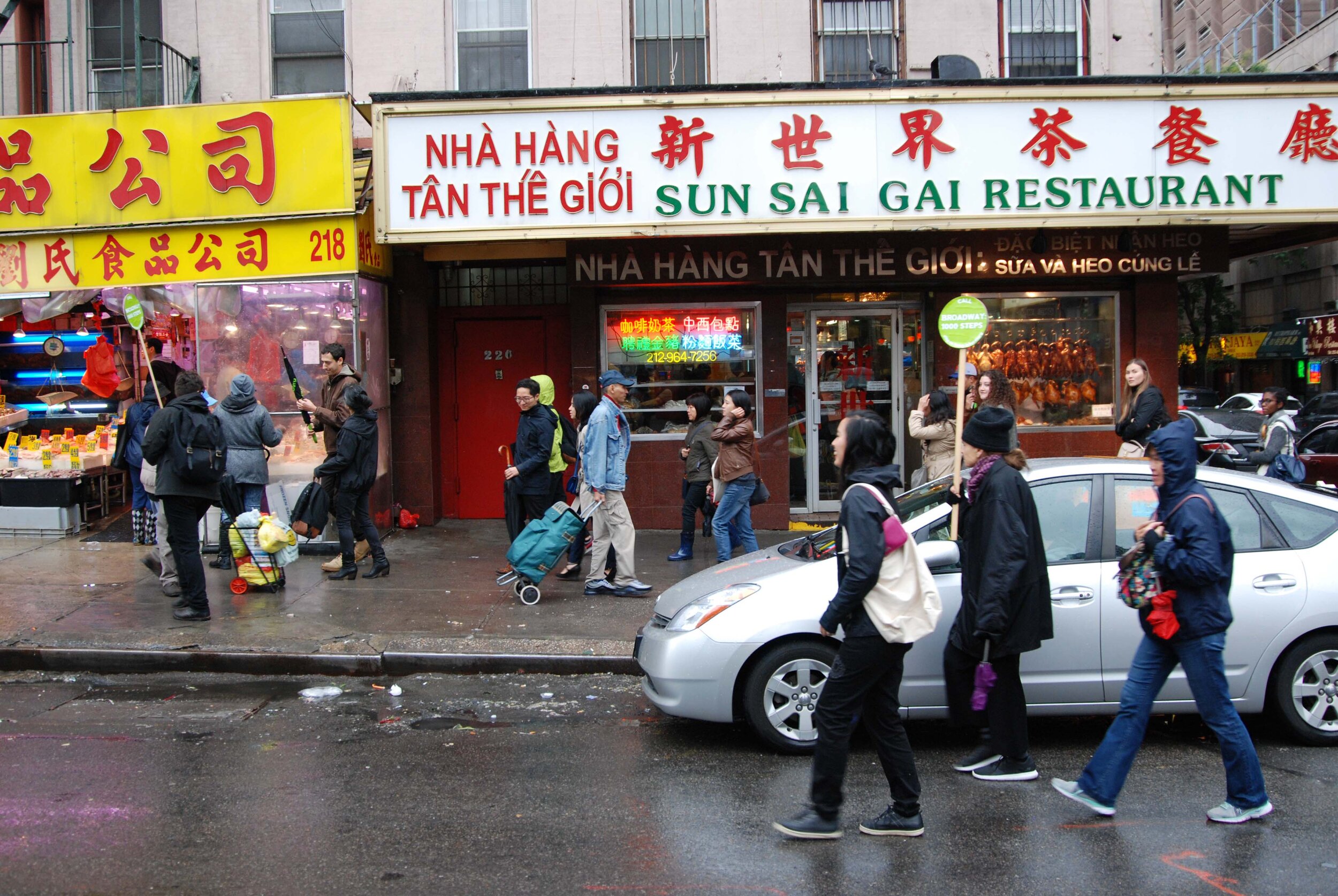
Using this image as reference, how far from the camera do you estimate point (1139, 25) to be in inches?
473

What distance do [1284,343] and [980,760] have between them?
3346cm

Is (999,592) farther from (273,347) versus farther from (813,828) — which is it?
(273,347)

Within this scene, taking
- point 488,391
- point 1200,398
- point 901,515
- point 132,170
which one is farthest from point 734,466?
point 1200,398

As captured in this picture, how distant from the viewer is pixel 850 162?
33.8 feet

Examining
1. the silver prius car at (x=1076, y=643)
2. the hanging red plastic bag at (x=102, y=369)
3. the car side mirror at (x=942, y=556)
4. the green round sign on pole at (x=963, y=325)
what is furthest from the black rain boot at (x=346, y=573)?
the car side mirror at (x=942, y=556)

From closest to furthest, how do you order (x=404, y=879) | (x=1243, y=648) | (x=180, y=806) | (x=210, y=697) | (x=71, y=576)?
(x=404, y=879)
(x=180, y=806)
(x=1243, y=648)
(x=210, y=697)
(x=71, y=576)

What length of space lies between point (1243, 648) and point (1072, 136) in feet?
20.4

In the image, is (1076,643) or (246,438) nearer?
(1076,643)

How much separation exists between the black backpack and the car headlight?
4084mm

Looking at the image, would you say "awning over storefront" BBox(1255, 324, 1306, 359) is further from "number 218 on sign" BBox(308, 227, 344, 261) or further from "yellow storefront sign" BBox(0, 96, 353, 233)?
"yellow storefront sign" BBox(0, 96, 353, 233)

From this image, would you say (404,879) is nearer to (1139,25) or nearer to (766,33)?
(766,33)

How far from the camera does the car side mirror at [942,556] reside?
218 inches

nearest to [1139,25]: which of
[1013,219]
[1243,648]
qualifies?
[1013,219]

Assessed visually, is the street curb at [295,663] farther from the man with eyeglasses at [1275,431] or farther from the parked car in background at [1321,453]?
the parked car in background at [1321,453]
